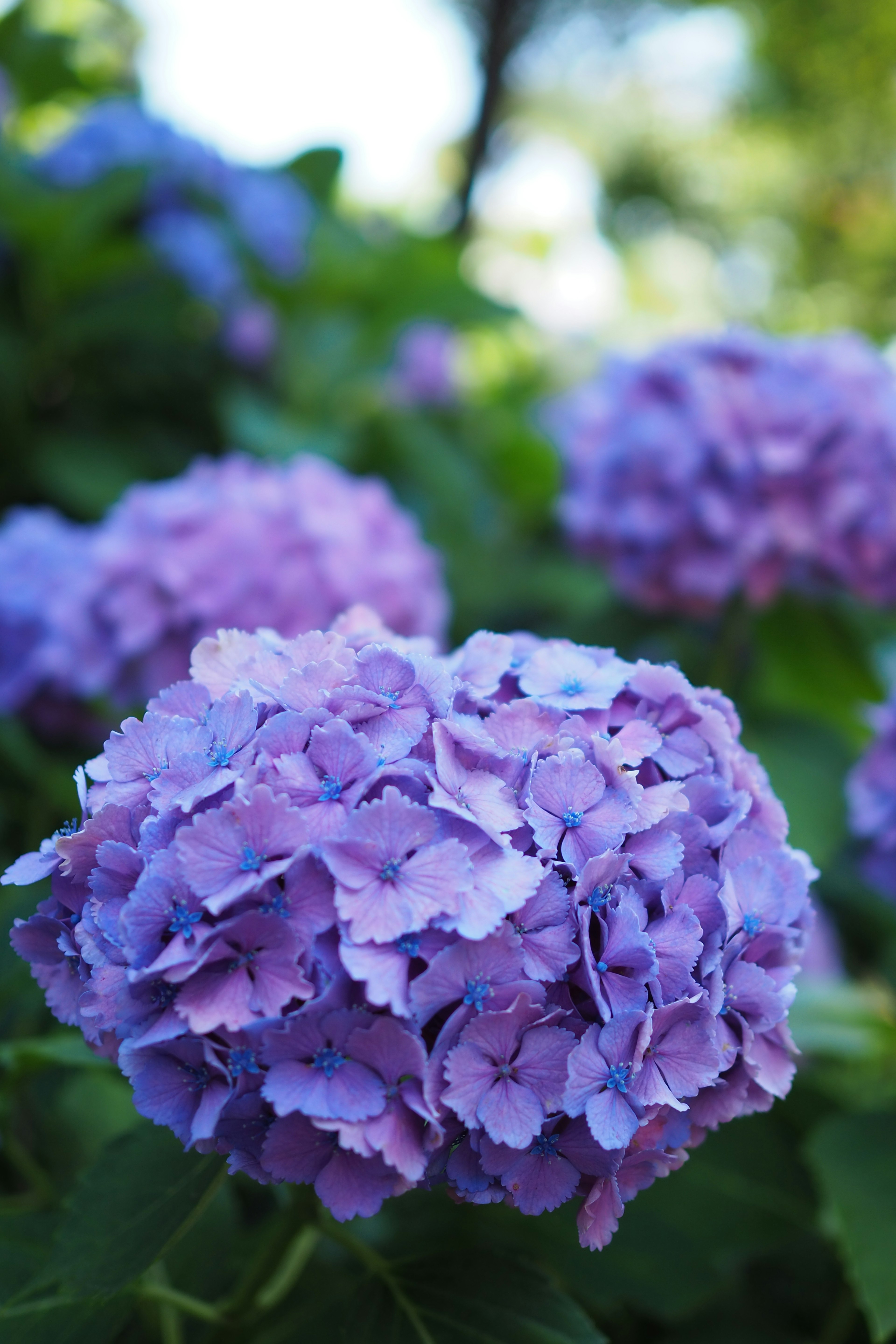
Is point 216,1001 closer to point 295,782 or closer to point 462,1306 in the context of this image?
point 295,782

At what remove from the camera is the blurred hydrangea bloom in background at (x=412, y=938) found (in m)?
0.67

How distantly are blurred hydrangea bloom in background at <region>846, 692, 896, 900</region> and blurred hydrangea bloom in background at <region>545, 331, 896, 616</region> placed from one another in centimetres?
38

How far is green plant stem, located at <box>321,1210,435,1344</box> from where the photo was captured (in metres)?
0.87

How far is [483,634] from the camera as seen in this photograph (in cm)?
91

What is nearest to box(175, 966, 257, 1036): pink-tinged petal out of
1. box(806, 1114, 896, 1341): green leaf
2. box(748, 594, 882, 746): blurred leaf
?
box(806, 1114, 896, 1341): green leaf

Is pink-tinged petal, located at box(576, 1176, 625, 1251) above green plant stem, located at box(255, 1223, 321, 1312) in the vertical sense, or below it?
above

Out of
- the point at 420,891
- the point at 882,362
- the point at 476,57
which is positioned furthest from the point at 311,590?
the point at 476,57

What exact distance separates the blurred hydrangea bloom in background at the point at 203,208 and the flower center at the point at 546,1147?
2048 mm

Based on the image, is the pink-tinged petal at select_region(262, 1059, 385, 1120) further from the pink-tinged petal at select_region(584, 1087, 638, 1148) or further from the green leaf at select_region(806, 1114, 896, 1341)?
the green leaf at select_region(806, 1114, 896, 1341)

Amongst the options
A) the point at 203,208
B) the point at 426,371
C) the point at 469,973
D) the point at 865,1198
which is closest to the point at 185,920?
the point at 469,973

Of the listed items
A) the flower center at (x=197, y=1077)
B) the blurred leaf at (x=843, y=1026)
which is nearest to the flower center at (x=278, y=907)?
the flower center at (x=197, y=1077)

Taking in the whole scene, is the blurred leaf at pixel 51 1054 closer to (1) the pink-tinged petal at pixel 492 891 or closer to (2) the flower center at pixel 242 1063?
(2) the flower center at pixel 242 1063

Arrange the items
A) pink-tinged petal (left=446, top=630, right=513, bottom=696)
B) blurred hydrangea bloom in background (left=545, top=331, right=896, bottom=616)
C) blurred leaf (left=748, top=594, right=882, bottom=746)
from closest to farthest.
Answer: pink-tinged petal (left=446, top=630, right=513, bottom=696) → blurred hydrangea bloom in background (left=545, top=331, right=896, bottom=616) → blurred leaf (left=748, top=594, right=882, bottom=746)

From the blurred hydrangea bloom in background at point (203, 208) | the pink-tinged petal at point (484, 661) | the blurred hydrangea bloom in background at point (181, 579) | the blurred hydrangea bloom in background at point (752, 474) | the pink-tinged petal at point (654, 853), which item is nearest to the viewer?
the pink-tinged petal at point (654, 853)
